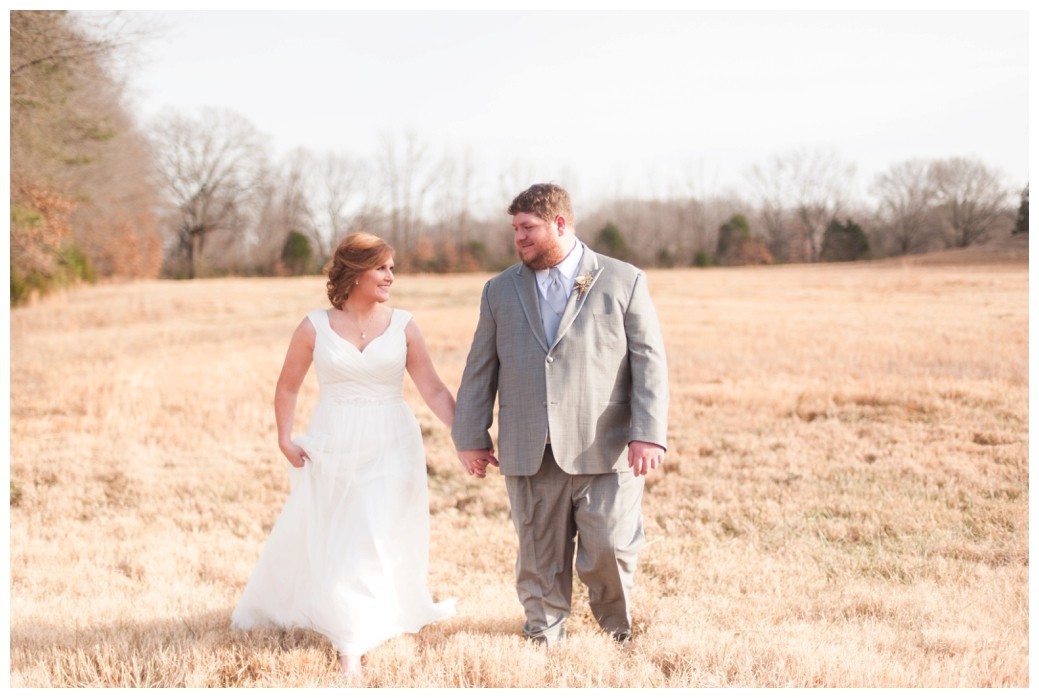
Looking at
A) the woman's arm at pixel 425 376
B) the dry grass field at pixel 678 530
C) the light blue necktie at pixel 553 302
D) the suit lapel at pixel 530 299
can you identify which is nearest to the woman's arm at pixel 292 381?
the woman's arm at pixel 425 376

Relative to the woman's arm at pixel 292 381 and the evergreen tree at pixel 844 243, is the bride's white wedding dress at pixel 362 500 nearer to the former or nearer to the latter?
the woman's arm at pixel 292 381

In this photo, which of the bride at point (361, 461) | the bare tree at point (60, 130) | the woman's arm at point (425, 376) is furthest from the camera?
the bare tree at point (60, 130)

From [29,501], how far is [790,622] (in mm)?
6942

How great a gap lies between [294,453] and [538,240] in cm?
168

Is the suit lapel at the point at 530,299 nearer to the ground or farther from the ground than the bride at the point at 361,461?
farther from the ground

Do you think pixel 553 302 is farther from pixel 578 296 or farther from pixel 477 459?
pixel 477 459

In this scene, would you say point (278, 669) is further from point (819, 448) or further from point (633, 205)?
point (633, 205)

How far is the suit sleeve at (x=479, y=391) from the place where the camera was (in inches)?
185

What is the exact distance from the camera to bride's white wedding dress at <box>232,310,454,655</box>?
14.8 feet

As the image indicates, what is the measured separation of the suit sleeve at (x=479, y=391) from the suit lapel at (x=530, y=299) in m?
0.19

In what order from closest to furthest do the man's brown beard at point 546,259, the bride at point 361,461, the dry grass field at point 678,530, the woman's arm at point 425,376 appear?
the dry grass field at point 678,530 < the bride at point 361,461 < the man's brown beard at point 546,259 < the woman's arm at point 425,376

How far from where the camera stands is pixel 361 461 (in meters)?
4.66

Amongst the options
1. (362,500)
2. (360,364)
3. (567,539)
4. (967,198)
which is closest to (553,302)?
(360,364)

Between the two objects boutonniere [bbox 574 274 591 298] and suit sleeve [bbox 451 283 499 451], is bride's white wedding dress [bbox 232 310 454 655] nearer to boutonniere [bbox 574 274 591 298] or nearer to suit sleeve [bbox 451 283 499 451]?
suit sleeve [bbox 451 283 499 451]
